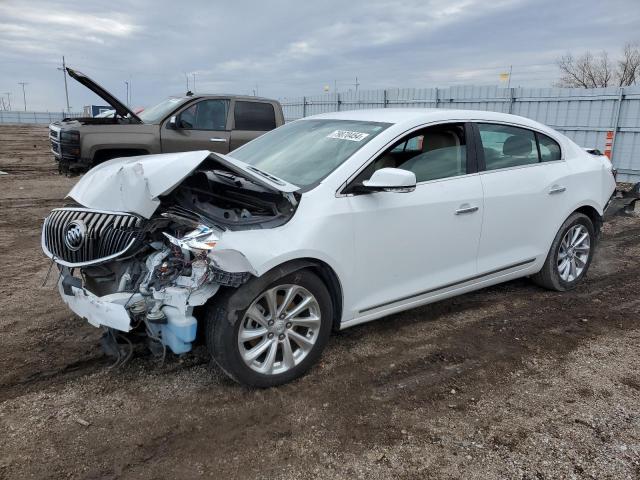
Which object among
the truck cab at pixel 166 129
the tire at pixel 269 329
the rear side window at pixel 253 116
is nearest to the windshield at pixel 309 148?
the tire at pixel 269 329

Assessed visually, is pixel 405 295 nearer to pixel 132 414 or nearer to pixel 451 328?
pixel 451 328

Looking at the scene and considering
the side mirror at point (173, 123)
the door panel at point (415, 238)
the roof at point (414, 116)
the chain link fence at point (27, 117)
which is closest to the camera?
the door panel at point (415, 238)

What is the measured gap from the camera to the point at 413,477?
8.32 ft

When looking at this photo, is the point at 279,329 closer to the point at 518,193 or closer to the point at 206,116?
the point at 518,193

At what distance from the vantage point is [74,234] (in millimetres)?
3154

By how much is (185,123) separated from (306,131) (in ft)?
16.5

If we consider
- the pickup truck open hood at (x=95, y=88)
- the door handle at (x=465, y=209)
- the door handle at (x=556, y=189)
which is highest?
the pickup truck open hood at (x=95, y=88)

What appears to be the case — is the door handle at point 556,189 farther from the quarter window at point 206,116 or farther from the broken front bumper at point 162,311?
the quarter window at point 206,116

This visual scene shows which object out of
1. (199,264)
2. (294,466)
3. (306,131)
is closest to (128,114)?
(306,131)

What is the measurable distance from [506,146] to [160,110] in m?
6.40

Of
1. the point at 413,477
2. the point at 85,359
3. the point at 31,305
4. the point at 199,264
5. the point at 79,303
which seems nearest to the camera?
the point at 413,477

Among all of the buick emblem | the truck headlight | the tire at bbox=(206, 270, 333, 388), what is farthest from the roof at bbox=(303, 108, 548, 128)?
the truck headlight

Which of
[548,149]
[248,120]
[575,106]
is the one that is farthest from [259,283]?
[575,106]

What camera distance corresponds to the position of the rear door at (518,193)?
13.9ft
